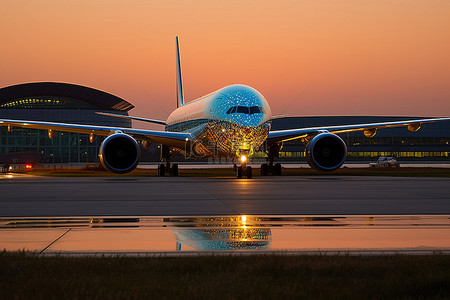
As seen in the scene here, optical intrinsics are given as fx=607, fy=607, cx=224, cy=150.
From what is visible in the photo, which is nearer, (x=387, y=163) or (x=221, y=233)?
(x=221, y=233)

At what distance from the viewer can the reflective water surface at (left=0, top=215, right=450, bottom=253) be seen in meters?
8.28

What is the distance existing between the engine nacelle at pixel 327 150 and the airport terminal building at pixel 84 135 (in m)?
60.5

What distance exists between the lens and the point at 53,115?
89.3m

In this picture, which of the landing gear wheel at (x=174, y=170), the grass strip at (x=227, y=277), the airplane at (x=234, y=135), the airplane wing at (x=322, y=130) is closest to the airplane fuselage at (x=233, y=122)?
the airplane at (x=234, y=135)

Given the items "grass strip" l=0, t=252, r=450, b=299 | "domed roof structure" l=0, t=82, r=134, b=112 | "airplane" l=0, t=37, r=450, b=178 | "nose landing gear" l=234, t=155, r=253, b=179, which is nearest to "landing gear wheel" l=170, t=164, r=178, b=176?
"airplane" l=0, t=37, r=450, b=178

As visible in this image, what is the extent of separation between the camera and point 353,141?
100312 mm

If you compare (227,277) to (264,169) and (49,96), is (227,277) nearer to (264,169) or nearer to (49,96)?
(264,169)

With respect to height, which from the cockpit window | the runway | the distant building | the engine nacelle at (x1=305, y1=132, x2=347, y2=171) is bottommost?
the runway

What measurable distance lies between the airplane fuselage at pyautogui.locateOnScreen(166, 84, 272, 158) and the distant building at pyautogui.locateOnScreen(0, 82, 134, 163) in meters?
59.2

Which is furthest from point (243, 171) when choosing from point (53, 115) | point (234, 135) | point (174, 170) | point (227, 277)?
point (53, 115)

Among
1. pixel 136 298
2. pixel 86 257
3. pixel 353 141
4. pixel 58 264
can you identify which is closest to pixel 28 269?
pixel 58 264

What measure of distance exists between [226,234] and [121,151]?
63.9ft

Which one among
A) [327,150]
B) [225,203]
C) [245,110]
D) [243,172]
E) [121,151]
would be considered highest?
[245,110]

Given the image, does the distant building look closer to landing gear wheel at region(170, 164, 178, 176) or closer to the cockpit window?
landing gear wheel at region(170, 164, 178, 176)
